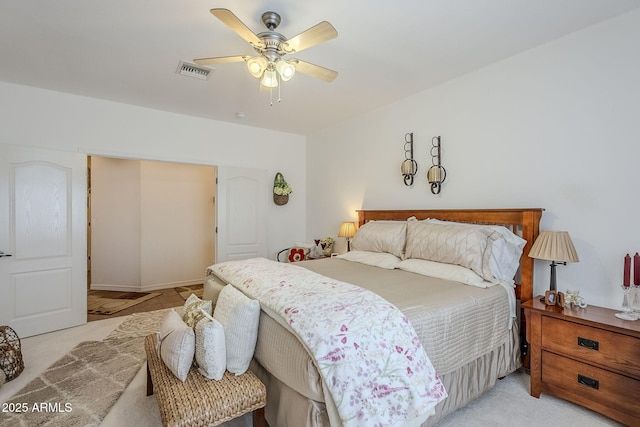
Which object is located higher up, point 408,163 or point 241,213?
point 408,163

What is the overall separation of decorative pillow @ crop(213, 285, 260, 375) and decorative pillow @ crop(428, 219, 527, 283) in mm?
1812

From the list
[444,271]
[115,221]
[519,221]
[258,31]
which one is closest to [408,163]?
[519,221]

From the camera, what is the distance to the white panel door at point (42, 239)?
3115mm

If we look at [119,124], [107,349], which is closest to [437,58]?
[119,124]

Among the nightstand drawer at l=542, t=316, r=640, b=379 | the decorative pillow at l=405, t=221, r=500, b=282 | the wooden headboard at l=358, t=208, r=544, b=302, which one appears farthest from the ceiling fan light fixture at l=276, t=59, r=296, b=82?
the nightstand drawer at l=542, t=316, r=640, b=379

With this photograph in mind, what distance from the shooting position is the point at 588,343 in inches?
74.6

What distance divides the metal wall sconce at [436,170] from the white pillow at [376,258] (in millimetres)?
917

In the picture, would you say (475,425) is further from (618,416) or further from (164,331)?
(164,331)

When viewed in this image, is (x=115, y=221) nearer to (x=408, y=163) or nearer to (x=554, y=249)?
(x=408, y=163)

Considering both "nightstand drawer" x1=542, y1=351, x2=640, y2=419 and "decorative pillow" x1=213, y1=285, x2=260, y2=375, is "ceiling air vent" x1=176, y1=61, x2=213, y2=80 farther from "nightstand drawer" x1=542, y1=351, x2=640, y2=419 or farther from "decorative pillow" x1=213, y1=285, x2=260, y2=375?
"nightstand drawer" x1=542, y1=351, x2=640, y2=419

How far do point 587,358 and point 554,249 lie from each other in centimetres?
71

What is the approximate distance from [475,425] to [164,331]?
2.00 metres

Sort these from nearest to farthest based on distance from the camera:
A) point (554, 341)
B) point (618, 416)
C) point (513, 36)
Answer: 1. point (618, 416)
2. point (554, 341)
3. point (513, 36)

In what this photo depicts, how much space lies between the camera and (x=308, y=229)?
210 inches
